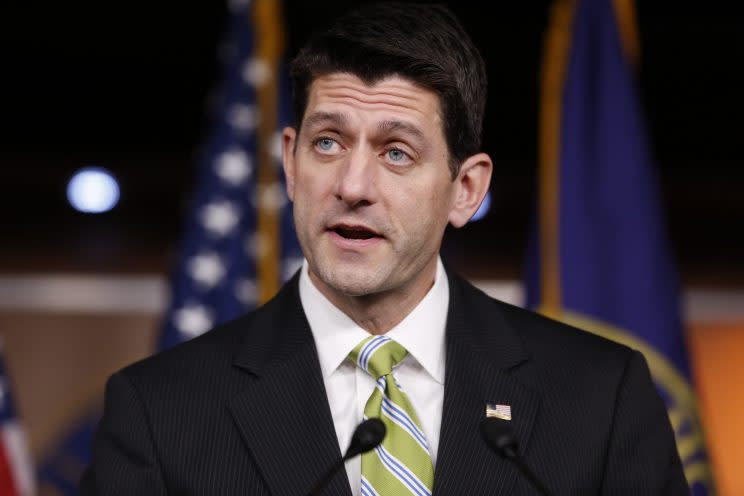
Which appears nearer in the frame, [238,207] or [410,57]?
[410,57]

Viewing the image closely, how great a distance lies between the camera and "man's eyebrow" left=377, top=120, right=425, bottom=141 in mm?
1411

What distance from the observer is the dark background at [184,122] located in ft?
12.9

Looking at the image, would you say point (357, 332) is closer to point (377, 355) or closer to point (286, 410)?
point (377, 355)

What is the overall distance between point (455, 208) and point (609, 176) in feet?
4.07

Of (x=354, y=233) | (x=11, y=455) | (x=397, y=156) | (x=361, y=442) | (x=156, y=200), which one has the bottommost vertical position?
(x=11, y=455)

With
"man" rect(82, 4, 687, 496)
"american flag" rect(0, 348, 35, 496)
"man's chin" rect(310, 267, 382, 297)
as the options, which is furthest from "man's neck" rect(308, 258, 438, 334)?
"american flag" rect(0, 348, 35, 496)

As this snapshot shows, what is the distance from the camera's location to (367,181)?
4.52 ft

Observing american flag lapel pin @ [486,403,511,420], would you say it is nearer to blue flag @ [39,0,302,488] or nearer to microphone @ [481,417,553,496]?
microphone @ [481,417,553,496]

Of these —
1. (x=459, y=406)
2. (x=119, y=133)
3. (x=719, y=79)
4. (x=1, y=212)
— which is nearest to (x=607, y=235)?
(x=459, y=406)

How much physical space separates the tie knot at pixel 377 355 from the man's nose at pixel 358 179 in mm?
225

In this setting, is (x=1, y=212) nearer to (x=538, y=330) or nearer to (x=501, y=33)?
(x=501, y=33)

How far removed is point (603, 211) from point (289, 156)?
1394mm

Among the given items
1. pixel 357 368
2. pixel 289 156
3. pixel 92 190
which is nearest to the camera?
pixel 357 368

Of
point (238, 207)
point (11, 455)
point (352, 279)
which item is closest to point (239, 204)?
point (238, 207)
